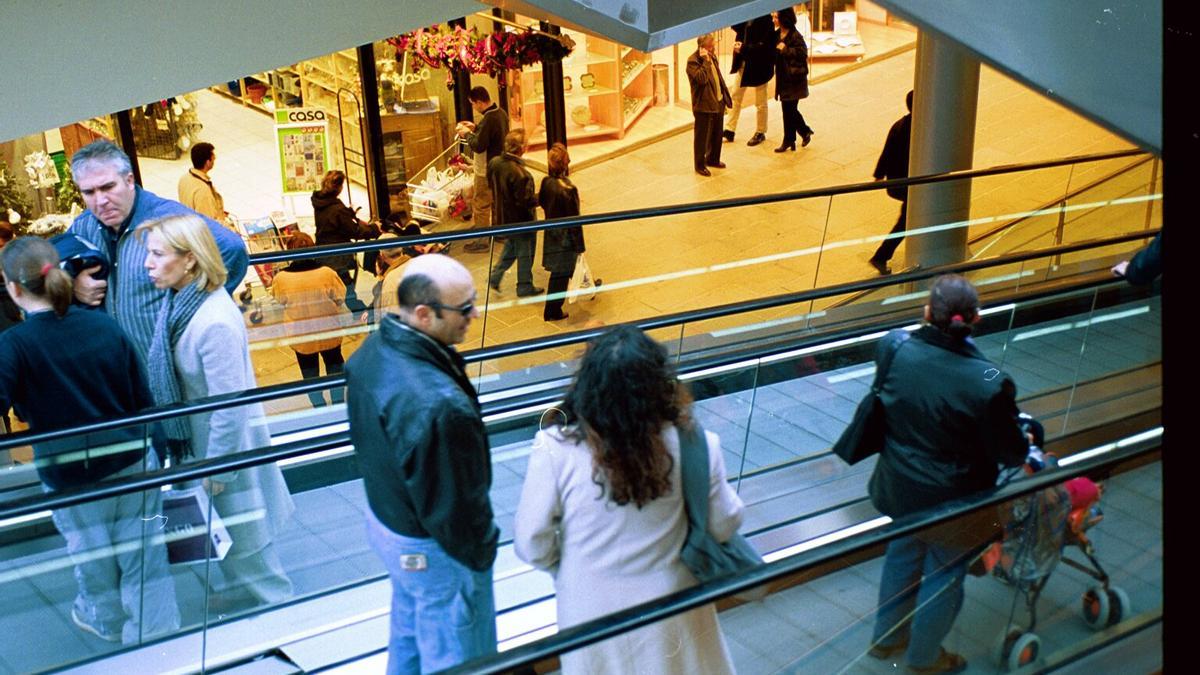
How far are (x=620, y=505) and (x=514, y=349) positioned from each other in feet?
9.06

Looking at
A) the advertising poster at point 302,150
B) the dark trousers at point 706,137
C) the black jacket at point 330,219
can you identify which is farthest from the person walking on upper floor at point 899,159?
the advertising poster at point 302,150

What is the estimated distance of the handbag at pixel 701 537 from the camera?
10.9 feet

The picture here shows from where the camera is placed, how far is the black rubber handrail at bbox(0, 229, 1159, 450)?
4457mm

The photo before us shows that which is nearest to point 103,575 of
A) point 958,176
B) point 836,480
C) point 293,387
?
point 293,387

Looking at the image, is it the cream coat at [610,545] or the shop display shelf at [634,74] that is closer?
the cream coat at [610,545]

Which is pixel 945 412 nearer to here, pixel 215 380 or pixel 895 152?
pixel 215 380

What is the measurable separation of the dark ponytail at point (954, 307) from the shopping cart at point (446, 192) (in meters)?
8.49

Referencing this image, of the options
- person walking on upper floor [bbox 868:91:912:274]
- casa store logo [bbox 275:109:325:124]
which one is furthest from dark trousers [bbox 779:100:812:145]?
casa store logo [bbox 275:109:325:124]

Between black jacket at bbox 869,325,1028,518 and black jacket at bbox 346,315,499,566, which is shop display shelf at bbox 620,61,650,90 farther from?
black jacket at bbox 346,315,499,566

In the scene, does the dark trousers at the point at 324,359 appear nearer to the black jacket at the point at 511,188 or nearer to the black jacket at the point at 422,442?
the black jacket at the point at 511,188

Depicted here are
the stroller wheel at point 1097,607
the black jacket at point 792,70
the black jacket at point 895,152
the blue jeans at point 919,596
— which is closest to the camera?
the blue jeans at point 919,596

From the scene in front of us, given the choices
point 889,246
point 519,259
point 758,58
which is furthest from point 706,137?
point 519,259

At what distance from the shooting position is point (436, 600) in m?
3.61
